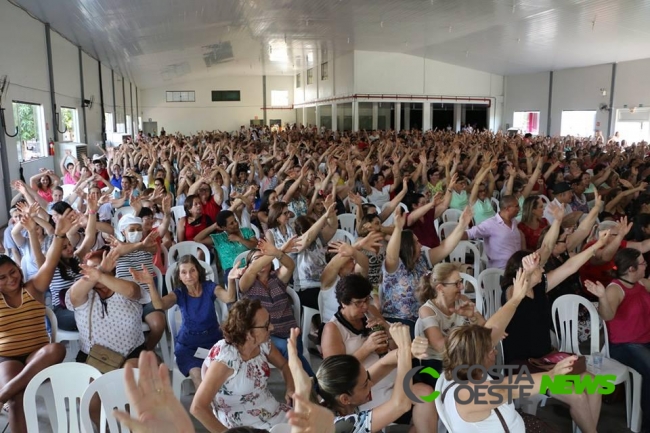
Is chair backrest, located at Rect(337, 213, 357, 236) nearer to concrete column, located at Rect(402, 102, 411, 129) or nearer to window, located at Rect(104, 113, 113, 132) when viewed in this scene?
window, located at Rect(104, 113, 113, 132)

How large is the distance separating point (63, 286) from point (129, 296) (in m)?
0.94

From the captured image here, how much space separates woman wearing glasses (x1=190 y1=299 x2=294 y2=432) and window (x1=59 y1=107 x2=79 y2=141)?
423 inches

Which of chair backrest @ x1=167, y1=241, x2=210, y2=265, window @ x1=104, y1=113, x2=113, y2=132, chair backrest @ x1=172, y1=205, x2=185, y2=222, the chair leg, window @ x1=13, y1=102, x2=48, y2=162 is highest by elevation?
window @ x1=104, y1=113, x2=113, y2=132

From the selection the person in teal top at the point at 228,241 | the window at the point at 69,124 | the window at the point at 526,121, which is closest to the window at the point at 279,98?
the window at the point at 526,121

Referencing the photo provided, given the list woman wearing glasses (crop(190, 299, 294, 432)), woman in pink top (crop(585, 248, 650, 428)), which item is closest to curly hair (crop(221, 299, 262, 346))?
woman wearing glasses (crop(190, 299, 294, 432))

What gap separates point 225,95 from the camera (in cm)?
3003

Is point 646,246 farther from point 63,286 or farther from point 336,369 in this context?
point 63,286

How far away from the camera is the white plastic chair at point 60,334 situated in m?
2.86

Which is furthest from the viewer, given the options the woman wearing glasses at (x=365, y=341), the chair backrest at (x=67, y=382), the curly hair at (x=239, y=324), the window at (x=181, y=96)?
the window at (x=181, y=96)

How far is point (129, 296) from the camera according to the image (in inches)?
109

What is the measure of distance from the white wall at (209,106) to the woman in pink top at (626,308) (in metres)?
28.9

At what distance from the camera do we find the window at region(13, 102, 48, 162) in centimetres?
882

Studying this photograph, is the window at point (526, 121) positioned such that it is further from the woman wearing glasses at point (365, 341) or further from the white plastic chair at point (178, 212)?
the woman wearing glasses at point (365, 341)

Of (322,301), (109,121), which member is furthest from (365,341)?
(109,121)
